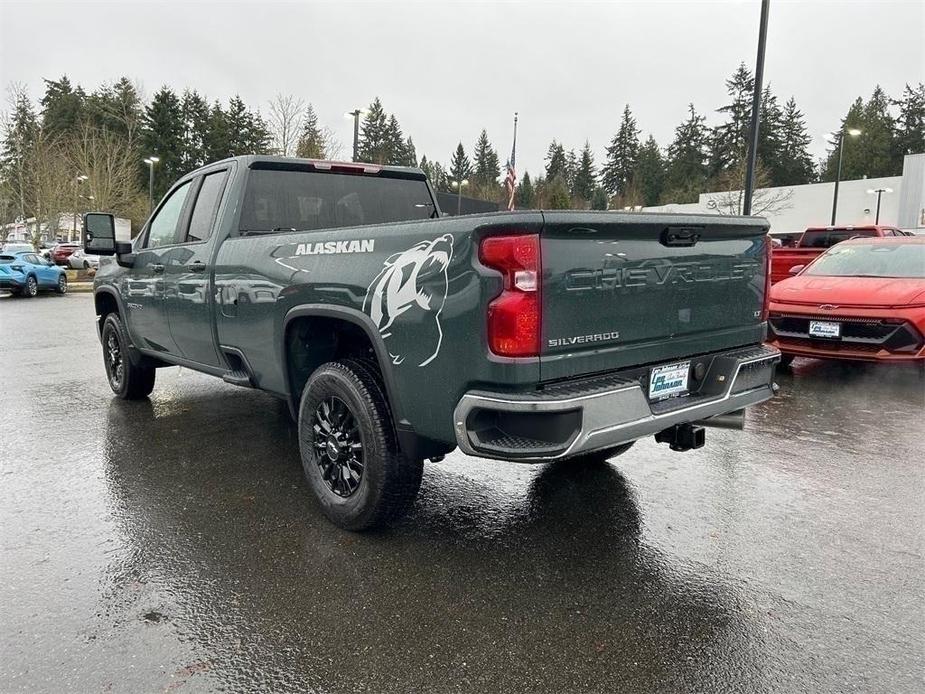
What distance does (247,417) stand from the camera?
229 inches

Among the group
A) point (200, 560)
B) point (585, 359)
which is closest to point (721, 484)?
point (585, 359)

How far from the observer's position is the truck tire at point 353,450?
10.4 ft

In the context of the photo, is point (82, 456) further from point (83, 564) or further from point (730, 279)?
point (730, 279)

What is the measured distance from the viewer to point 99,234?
18.6 feet

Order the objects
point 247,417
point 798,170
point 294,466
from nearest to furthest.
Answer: point 294,466, point 247,417, point 798,170

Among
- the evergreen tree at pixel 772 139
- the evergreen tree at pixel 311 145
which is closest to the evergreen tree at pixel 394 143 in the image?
the evergreen tree at pixel 772 139

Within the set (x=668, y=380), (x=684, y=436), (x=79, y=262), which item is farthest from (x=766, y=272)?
(x=79, y=262)

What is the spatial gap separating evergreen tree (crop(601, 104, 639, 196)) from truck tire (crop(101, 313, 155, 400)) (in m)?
90.0

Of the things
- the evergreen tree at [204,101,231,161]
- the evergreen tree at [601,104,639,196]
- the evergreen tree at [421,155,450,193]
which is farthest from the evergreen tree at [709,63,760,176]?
the evergreen tree at [204,101,231,161]

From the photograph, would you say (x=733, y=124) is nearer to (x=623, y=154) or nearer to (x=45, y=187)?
(x=623, y=154)

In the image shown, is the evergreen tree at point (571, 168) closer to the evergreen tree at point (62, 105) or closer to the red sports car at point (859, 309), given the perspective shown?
the evergreen tree at point (62, 105)

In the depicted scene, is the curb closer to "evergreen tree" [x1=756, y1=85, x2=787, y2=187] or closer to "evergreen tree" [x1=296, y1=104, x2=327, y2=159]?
"evergreen tree" [x1=296, y1=104, x2=327, y2=159]

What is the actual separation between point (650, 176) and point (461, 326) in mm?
86246

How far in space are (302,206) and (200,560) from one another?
247cm
